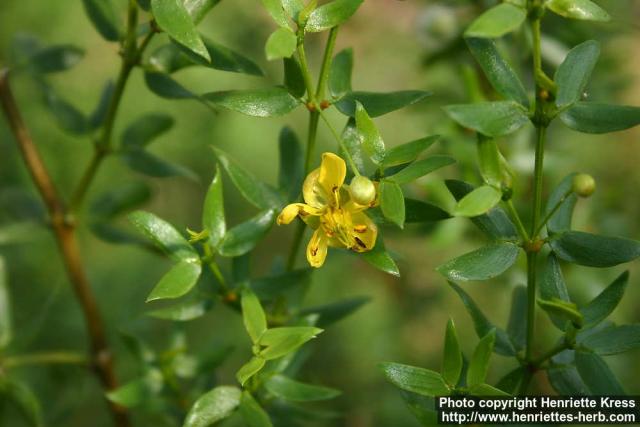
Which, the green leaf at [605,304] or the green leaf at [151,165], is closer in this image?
the green leaf at [605,304]

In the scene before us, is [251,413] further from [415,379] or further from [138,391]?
[138,391]

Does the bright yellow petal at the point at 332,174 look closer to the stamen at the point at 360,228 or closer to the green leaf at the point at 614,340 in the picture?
the stamen at the point at 360,228

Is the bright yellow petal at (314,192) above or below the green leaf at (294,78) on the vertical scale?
below

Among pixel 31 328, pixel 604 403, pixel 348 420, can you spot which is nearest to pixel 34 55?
pixel 31 328

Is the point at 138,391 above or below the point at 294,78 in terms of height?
below

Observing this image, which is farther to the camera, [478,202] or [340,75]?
[340,75]

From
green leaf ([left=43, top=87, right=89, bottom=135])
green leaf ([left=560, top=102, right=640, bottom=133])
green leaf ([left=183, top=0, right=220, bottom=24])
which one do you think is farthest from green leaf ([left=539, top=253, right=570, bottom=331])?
green leaf ([left=43, top=87, right=89, bottom=135])

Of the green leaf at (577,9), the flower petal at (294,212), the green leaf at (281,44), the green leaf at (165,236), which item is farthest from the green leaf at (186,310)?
the green leaf at (577,9)

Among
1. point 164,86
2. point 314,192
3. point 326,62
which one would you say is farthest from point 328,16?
point 164,86
